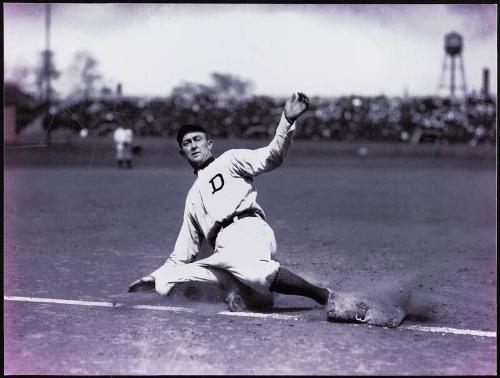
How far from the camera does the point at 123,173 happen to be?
19.7m

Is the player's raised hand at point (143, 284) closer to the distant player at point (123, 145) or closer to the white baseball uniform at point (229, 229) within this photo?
the white baseball uniform at point (229, 229)

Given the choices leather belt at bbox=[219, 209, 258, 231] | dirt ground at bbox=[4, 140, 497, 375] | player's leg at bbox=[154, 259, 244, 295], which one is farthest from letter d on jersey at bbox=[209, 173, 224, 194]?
dirt ground at bbox=[4, 140, 497, 375]

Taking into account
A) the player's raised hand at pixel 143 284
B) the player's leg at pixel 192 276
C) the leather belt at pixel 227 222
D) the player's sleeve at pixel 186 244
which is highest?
the leather belt at pixel 227 222

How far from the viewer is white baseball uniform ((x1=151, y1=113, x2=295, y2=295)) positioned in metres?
4.74

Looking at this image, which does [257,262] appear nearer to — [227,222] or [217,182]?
[227,222]

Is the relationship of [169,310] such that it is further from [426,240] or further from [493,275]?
[426,240]

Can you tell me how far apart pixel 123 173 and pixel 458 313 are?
620 inches

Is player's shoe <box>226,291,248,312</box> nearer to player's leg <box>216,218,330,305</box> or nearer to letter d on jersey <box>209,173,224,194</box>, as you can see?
player's leg <box>216,218,330,305</box>

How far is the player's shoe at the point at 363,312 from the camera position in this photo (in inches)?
174

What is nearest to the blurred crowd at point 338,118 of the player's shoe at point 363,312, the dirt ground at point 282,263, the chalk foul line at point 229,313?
the dirt ground at point 282,263

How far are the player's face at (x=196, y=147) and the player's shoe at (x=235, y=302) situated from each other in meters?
1.05

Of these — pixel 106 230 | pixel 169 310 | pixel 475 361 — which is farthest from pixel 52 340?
pixel 106 230

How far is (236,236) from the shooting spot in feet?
15.9

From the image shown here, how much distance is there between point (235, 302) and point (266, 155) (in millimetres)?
1095
